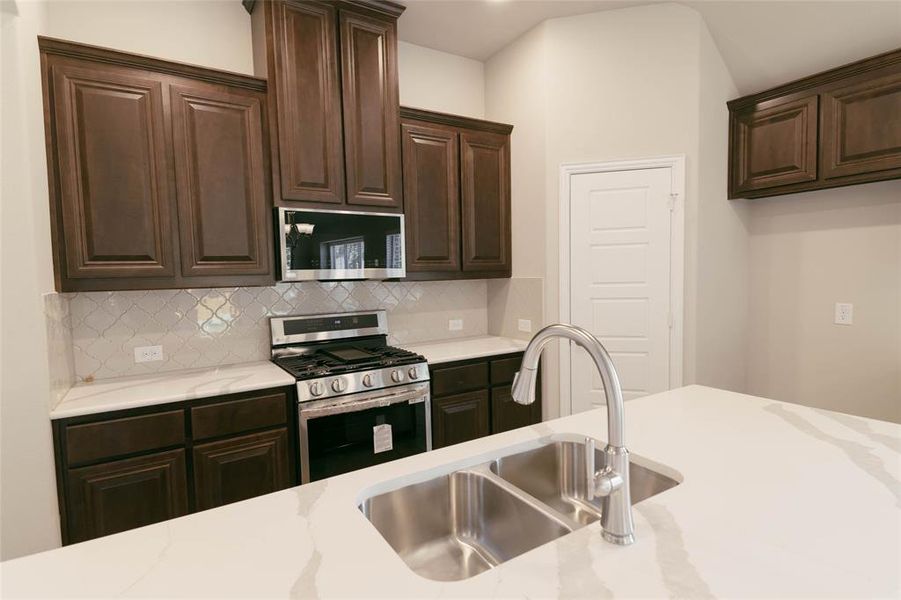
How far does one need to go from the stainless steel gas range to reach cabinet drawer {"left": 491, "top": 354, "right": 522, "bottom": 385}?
513mm

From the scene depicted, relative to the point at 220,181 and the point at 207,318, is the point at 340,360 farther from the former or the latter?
the point at 220,181

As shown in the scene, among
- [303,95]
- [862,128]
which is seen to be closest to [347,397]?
[303,95]

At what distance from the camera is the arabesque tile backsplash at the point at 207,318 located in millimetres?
2357

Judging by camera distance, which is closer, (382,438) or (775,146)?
(382,438)

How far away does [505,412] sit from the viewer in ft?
9.98

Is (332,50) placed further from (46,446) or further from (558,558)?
(558,558)

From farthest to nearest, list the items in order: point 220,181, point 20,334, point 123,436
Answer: point 220,181 → point 123,436 → point 20,334

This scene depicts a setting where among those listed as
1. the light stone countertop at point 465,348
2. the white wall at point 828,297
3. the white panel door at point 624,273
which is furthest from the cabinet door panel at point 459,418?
the white wall at point 828,297

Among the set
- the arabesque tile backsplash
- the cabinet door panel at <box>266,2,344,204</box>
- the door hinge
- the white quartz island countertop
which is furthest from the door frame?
the white quartz island countertop

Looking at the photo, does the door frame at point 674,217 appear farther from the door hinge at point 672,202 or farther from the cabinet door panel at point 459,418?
the cabinet door panel at point 459,418

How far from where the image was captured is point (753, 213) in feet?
10.7

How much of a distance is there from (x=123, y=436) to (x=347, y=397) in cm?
95

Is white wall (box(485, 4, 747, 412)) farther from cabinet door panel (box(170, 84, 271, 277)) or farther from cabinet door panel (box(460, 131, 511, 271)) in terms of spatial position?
cabinet door panel (box(170, 84, 271, 277))

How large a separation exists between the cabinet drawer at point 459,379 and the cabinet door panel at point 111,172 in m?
1.51
